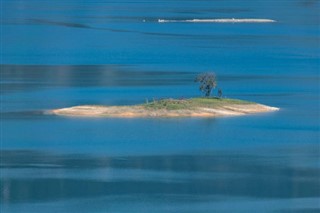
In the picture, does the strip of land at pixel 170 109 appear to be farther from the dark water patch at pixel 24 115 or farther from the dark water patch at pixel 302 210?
the dark water patch at pixel 302 210

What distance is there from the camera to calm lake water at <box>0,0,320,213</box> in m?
35.1

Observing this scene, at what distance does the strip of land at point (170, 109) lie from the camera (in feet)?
153

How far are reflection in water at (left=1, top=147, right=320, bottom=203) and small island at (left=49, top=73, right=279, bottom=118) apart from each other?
188 inches

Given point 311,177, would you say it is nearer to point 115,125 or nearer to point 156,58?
point 115,125

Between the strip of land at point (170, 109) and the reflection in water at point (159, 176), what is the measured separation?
477 centimetres

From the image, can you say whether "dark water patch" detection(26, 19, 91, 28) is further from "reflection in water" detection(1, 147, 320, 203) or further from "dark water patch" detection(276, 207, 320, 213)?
"dark water patch" detection(276, 207, 320, 213)

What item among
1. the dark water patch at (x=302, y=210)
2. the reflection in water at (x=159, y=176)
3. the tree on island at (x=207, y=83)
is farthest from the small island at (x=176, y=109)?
the dark water patch at (x=302, y=210)

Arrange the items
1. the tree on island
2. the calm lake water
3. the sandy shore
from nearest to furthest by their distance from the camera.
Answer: the calm lake water
the sandy shore
the tree on island

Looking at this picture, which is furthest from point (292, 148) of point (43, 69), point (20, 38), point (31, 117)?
point (20, 38)

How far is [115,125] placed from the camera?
45.4 metres

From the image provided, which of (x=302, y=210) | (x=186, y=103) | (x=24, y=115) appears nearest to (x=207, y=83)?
(x=186, y=103)

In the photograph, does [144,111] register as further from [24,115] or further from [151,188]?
[151,188]

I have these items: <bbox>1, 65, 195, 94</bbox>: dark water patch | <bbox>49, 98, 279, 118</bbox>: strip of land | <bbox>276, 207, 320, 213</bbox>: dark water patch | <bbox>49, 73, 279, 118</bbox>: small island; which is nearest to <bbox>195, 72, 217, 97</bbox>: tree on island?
<bbox>49, 73, 279, 118</bbox>: small island

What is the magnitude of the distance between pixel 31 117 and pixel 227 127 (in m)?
7.01
